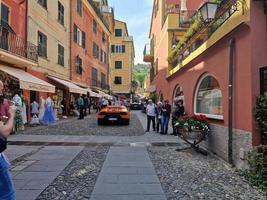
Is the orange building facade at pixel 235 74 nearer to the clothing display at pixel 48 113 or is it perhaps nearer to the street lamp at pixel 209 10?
the street lamp at pixel 209 10

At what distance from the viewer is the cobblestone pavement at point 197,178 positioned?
5.70m

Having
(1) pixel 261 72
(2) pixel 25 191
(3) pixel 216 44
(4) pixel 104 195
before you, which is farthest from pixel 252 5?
(2) pixel 25 191

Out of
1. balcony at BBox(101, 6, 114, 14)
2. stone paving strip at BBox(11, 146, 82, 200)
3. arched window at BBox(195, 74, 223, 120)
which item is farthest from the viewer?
balcony at BBox(101, 6, 114, 14)

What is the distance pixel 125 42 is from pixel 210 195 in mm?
61379

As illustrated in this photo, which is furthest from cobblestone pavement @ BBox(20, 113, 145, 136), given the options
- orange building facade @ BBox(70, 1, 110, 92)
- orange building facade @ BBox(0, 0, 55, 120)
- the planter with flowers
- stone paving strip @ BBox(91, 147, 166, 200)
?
orange building facade @ BBox(70, 1, 110, 92)

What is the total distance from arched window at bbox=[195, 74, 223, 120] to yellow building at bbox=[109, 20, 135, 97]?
52745mm

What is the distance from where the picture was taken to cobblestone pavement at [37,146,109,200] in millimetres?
A: 5559

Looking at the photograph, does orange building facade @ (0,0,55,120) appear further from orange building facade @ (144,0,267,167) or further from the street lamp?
the street lamp

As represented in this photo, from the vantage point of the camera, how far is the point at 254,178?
654 cm

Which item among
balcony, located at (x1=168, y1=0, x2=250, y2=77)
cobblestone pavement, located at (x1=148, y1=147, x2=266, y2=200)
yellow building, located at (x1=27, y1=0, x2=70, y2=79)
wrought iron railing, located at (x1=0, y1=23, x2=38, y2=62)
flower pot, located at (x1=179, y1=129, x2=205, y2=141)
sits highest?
yellow building, located at (x1=27, y1=0, x2=70, y2=79)

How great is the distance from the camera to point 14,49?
16.7 meters

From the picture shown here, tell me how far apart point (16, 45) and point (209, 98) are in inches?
416

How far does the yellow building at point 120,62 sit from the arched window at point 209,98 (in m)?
52.7

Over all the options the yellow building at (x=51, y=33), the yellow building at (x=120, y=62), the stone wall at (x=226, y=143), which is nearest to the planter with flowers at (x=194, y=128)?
the stone wall at (x=226, y=143)
